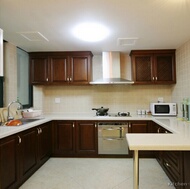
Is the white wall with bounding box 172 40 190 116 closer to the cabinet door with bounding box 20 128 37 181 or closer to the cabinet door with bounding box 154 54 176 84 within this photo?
the cabinet door with bounding box 154 54 176 84

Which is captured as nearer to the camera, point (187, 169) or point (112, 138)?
point (187, 169)

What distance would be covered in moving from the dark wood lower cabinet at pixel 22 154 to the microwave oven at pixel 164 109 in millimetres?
2218

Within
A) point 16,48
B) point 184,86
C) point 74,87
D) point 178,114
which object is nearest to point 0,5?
point 16,48

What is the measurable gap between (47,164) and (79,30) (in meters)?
2.43

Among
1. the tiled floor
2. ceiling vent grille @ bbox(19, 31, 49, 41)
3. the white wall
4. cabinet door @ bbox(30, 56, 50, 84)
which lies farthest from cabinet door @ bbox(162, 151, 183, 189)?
cabinet door @ bbox(30, 56, 50, 84)

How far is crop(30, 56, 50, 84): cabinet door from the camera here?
3.95 m

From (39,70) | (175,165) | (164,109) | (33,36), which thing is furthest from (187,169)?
(39,70)

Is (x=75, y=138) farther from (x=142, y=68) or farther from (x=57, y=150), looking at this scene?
(x=142, y=68)

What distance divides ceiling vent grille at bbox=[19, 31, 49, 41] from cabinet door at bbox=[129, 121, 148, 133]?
7.53 feet

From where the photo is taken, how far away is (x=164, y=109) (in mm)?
3738

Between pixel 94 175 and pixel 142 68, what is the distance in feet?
7.76

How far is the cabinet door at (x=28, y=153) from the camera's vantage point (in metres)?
2.48

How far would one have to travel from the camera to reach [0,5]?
76.6 inches

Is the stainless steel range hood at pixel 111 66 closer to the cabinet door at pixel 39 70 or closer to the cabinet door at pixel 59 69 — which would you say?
the cabinet door at pixel 59 69
